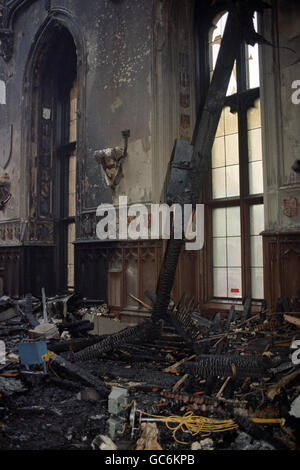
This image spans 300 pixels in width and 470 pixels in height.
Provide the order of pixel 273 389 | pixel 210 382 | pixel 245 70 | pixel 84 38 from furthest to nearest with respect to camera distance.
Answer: pixel 84 38 → pixel 245 70 → pixel 210 382 → pixel 273 389

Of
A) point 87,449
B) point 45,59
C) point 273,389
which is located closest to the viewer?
point 87,449

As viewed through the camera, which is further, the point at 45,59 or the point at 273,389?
the point at 45,59

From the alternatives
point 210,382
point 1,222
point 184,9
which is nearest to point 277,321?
point 210,382

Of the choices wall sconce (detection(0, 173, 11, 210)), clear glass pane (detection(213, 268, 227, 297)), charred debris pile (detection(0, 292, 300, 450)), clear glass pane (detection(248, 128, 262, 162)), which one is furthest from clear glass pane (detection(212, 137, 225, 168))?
wall sconce (detection(0, 173, 11, 210))

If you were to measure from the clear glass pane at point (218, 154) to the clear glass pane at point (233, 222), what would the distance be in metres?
0.84

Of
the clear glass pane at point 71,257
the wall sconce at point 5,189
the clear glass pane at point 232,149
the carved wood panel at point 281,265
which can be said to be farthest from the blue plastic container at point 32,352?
the wall sconce at point 5,189

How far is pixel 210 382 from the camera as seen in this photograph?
3244mm

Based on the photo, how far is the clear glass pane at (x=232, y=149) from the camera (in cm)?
665

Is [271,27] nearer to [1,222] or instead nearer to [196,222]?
[196,222]

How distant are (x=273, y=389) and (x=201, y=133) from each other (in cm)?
310

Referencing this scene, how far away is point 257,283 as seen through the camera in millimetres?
6238

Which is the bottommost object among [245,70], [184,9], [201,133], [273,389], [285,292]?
[273,389]

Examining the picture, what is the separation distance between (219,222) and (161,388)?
3.94 meters

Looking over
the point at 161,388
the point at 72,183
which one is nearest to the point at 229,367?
the point at 161,388
